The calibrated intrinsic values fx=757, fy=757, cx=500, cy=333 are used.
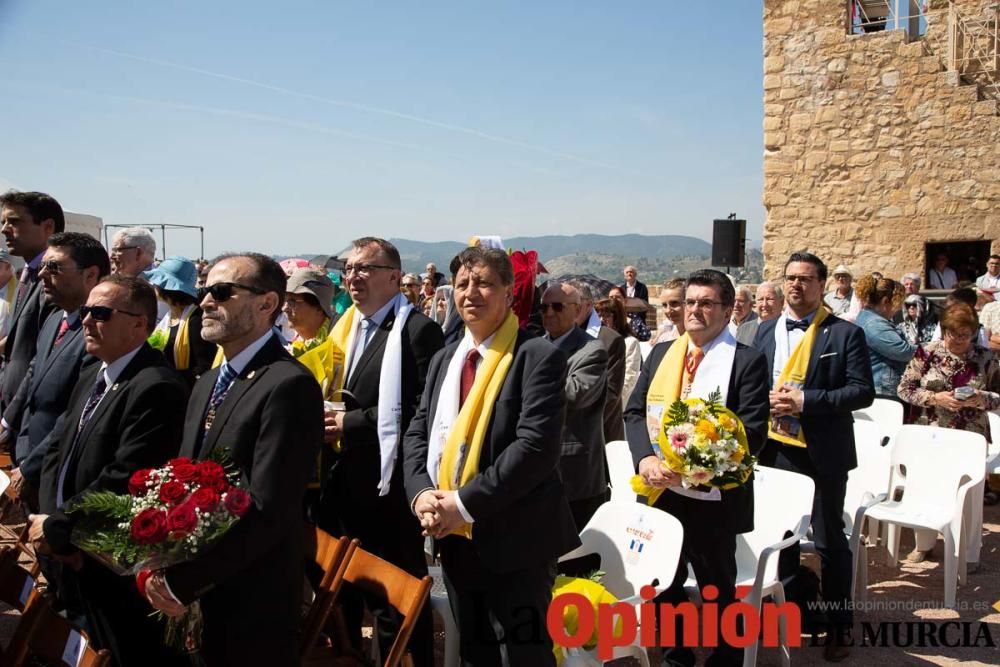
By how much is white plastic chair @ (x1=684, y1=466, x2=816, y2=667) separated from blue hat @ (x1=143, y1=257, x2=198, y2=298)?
323 centimetres

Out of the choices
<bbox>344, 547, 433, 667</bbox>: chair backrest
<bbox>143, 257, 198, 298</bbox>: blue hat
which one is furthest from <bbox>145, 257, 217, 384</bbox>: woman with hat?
<bbox>344, 547, 433, 667</bbox>: chair backrest

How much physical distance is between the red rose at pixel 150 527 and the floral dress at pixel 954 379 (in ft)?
18.0

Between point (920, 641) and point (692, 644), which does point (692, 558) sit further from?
point (920, 641)

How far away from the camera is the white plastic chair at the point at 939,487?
15.3ft

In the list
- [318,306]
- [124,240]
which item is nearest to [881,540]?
[318,306]

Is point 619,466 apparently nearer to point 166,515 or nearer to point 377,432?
point 377,432

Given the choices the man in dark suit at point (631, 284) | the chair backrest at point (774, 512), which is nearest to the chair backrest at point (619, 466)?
the chair backrest at point (774, 512)

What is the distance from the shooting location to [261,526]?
231 centimetres

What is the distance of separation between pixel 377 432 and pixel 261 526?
117 centimetres

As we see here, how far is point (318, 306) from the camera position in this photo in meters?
4.43

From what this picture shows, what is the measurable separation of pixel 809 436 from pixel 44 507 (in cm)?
365

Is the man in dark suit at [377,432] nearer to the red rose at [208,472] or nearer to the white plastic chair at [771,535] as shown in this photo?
the red rose at [208,472]

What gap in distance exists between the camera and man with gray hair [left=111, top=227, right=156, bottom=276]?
5.25 m

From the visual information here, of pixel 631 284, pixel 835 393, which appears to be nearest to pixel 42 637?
pixel 835 393
